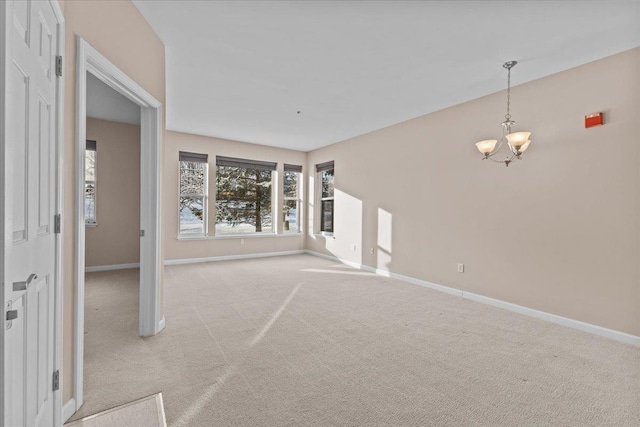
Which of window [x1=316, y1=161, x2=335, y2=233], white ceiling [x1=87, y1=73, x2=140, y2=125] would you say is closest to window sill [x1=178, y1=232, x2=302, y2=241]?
window [x1=316, y1=161, x2=335, y2=233]

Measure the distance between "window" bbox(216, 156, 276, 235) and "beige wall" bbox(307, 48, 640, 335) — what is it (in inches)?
124

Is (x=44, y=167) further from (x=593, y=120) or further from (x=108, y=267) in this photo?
(x=108, y=267)

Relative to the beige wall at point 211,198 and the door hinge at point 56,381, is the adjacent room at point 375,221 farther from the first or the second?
the beige wall at point 211,198

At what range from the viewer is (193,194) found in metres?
6.16

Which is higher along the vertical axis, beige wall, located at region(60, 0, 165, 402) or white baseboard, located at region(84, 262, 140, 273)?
beige wall, located at region(60, 0, 165, 402)

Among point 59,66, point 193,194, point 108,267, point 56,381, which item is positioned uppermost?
point 59,66

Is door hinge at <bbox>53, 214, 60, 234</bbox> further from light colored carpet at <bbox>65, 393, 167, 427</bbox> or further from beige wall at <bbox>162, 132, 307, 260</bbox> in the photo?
beige wall at <bbox>162, 132, 307, 260</bbox>

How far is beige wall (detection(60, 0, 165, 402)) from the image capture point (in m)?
1.66

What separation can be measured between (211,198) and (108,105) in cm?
236

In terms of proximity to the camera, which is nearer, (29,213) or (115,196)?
(29,213)

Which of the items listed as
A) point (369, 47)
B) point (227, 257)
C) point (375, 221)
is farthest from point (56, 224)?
point (227, 257)

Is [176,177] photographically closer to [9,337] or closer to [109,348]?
[109,348]

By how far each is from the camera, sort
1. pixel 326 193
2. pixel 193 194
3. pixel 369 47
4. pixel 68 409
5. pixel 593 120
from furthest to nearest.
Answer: pixel 326 193
pixel 193 194
pixel 593 120
pixel 369 47
pixel 68 409

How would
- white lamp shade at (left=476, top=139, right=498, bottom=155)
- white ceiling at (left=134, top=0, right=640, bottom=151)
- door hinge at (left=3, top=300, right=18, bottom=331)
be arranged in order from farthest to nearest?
white lamp shade at (left=476, top=139, right=498, bottom=155)
white ceiling at (left=134, top=0, right=640, bottom=151)
door hinge at (left=3, top=300, right=18, bottom=331)
